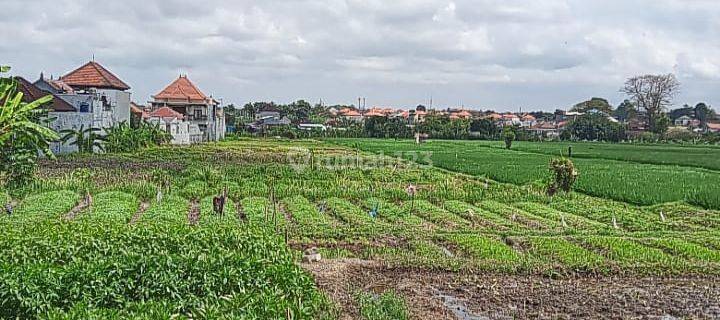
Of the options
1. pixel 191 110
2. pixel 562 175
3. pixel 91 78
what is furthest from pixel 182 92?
pixel 562 175

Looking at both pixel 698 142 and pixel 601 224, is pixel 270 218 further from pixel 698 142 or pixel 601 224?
pixel 698 142

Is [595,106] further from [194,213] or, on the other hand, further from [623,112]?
[194,213]

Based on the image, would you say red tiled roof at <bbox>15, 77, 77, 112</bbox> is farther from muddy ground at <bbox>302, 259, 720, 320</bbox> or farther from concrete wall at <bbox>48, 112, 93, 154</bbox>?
muddy ground at <bbox>302, 259, 720, 320</bbox>

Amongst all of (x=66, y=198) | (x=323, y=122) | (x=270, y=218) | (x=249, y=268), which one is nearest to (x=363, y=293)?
(x=249, y=268)

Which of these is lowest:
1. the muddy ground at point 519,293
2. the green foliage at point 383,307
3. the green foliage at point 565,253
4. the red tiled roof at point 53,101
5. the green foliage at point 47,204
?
the muddy ground at point 519,293

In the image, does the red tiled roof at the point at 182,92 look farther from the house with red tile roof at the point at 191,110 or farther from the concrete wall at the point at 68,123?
the concrete wall at the point at 68,123

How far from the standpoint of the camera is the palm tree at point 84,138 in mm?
38156

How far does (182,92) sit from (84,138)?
A: 1451 inches

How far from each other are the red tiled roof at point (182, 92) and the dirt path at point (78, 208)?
56193 mm

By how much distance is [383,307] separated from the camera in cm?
855

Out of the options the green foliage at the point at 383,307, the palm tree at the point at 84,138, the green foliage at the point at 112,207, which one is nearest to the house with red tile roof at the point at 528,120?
the palm tree at the point at 84,138

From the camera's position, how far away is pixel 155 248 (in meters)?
9.10

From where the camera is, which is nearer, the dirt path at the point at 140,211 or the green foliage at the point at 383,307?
the green foliage at the point at 383,307

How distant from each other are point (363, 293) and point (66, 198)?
12.0m
